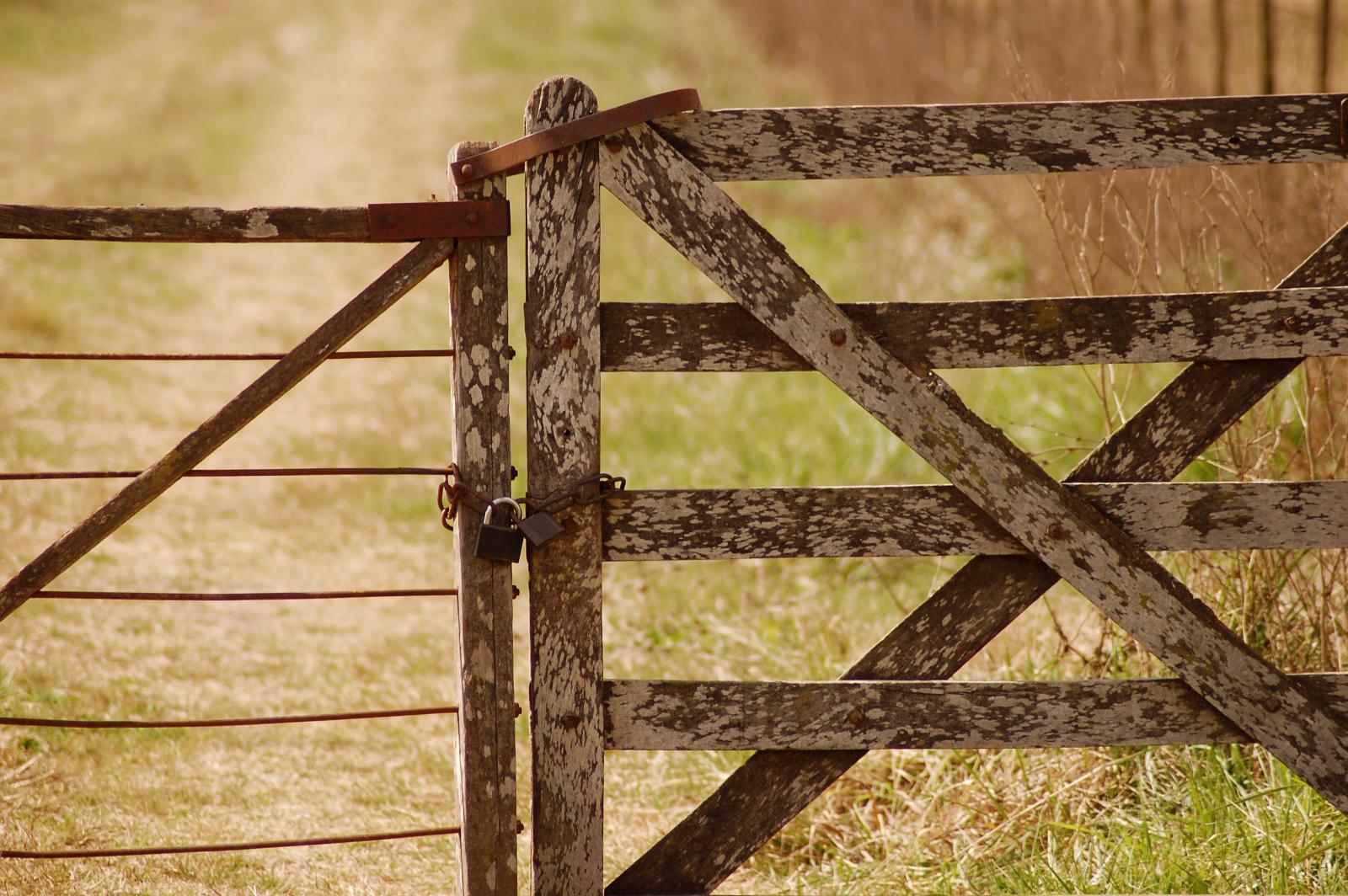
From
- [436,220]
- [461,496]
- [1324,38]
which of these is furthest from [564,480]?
[1324,38]

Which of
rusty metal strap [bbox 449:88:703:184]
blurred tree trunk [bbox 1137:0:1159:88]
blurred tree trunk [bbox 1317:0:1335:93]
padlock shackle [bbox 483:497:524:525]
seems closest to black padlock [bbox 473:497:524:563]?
padlock shackle [bbox 483:497:524:525]

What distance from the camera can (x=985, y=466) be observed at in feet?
7.93

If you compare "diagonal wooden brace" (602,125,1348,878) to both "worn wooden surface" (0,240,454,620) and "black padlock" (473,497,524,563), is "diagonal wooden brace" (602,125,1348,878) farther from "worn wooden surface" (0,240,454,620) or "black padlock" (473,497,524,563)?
"black padlock" (473,497,524,563)

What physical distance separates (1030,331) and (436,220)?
1.25 meters

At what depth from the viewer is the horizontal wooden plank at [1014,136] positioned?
237 cm

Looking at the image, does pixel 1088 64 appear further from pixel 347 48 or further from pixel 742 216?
pixel 347 48

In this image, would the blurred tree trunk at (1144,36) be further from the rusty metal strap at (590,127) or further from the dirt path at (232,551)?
the rusty metal strap at (590,127)

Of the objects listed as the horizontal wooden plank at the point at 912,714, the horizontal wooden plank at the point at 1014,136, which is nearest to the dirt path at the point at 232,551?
the horizontal wooden plank at the point at 912,714

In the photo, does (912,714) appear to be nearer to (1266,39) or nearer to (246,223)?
(246,223)

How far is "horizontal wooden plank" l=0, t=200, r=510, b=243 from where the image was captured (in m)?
2.36

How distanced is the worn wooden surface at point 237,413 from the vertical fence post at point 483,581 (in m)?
0.11

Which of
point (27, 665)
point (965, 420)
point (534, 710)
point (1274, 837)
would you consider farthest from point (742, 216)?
point (27, 665)

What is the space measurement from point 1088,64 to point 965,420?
21.2 ft

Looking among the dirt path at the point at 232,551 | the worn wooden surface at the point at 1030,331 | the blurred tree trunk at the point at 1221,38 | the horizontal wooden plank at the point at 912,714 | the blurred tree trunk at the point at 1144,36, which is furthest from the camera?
the blurred tree trunk at the point at 1144,36
